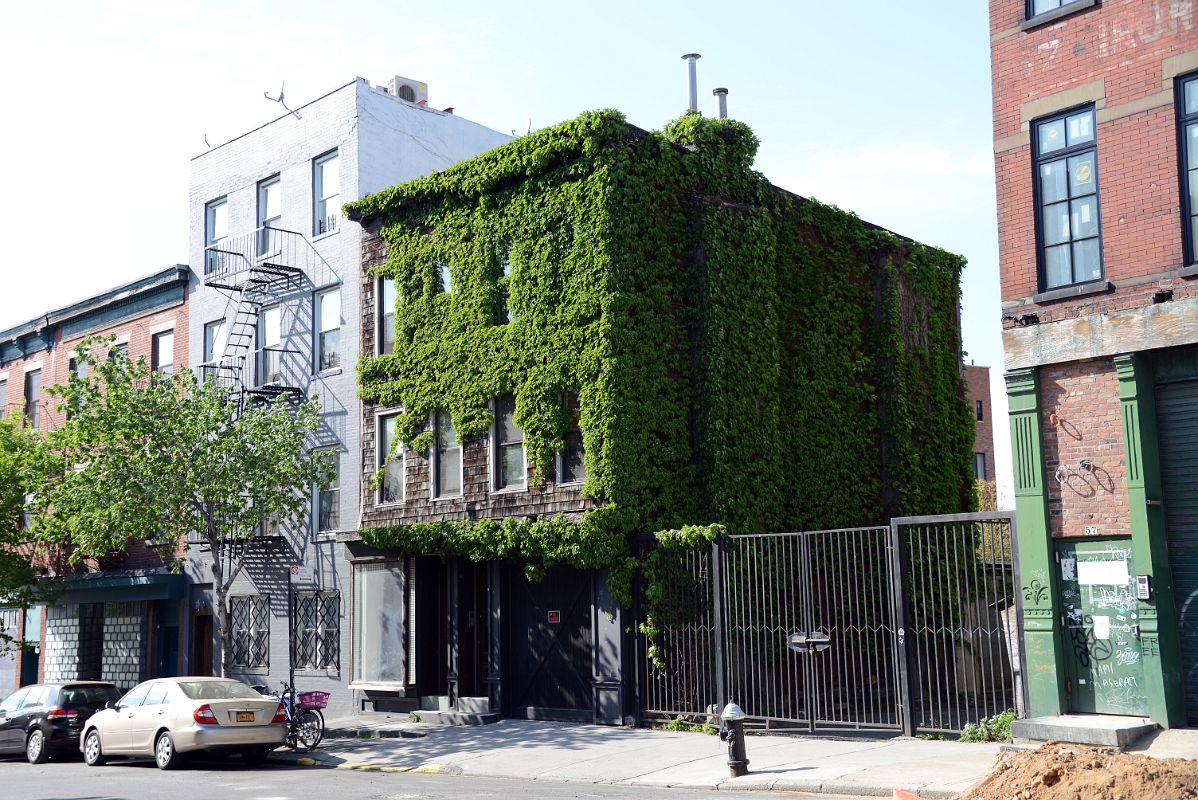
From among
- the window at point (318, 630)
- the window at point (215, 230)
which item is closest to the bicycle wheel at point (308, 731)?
the window at point (318, 630)

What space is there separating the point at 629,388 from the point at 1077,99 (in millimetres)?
8648

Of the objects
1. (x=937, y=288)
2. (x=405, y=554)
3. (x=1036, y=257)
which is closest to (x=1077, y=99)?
(x=1036, y=257)

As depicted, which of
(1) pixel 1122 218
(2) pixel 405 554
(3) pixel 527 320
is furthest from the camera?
(2) pixel 405 554

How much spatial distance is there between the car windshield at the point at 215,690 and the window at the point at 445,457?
6038 mm

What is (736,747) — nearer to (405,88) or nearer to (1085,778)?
(1085,778)

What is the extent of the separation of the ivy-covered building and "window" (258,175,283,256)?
3.69 metres

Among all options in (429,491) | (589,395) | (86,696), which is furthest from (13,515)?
(589,395)

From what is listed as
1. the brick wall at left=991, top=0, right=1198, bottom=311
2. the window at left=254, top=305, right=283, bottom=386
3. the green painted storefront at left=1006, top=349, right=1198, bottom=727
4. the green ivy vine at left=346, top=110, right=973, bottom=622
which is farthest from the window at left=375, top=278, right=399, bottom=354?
the green painted storefront at left=1006, top=349, right=1198, bottom=727

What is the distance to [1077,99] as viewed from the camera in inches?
589

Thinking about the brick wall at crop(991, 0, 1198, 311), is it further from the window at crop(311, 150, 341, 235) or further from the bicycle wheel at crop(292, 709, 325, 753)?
the window at crop(311, 150, 341, 235)

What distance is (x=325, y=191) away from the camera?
1095 inches

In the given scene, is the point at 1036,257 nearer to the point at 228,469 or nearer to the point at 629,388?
the point at 629,388

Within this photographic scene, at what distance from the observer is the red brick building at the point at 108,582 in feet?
99.5

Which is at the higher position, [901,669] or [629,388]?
[629,388]
